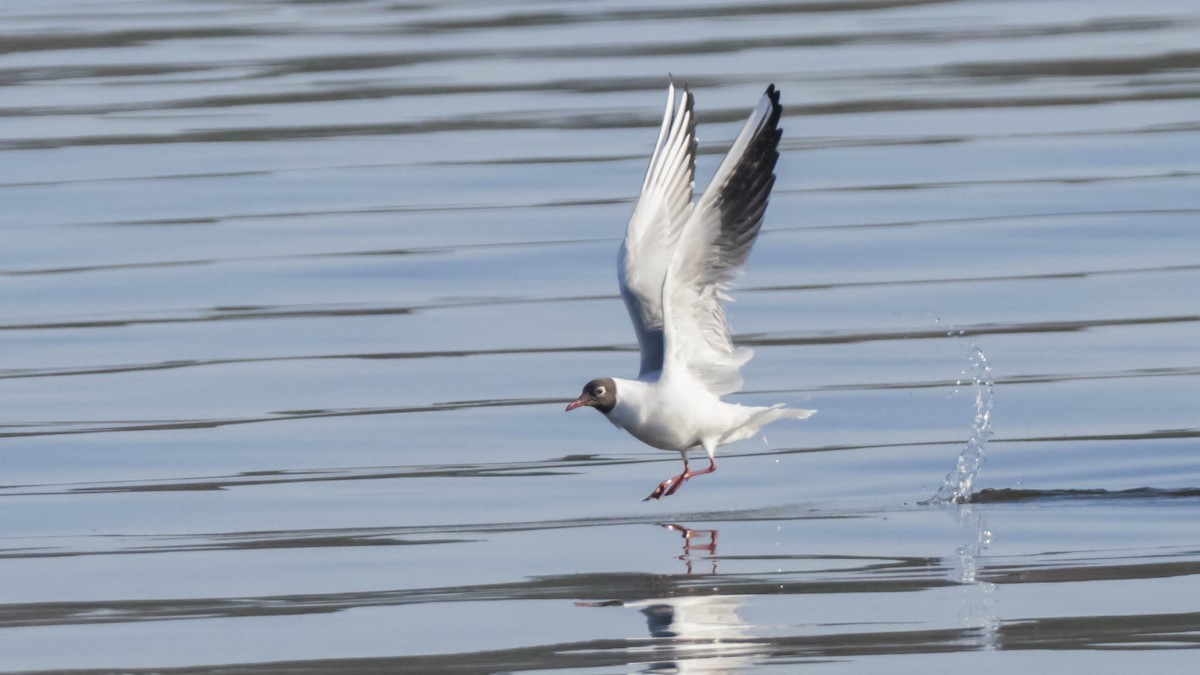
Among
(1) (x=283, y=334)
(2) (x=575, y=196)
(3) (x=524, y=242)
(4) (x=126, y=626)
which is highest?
(2) (x=575, y=196)

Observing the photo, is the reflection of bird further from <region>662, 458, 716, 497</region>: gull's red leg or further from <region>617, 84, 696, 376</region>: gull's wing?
<region>617, 84, 696, 376</region>: gull's wing

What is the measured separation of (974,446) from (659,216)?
1.97 meters

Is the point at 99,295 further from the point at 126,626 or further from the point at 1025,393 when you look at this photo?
the point at 126,626

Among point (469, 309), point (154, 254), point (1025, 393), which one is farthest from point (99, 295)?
point (1025, 393)

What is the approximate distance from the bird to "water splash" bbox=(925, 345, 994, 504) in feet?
2.44

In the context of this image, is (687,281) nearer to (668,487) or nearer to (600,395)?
(600,395)

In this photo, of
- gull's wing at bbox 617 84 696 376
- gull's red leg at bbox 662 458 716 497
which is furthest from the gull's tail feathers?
gull's wing at bbox 617 84 696 376

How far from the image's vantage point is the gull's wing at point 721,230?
10734 millimetres

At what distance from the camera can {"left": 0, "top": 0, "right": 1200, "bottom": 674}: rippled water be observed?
8.91 meters

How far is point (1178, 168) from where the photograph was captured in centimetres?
1922

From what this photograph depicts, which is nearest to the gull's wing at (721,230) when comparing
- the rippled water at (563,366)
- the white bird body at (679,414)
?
the white bird body at (679,414)

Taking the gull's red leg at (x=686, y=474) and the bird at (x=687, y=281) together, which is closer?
the bird at (x=687, y=281)

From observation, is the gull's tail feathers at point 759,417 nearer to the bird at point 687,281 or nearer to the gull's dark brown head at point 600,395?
the bird at point 687,281

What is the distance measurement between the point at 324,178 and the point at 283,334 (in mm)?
5612
